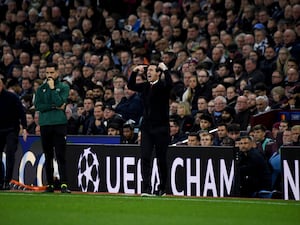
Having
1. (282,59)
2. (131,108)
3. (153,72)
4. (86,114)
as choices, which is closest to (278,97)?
(282,59)

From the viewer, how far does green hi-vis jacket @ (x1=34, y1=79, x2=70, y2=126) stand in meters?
15.9

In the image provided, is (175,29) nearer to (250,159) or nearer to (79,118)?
(79,118)

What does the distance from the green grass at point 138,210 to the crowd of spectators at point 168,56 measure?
12.0 feet

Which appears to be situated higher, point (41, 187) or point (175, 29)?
point (175, 29)

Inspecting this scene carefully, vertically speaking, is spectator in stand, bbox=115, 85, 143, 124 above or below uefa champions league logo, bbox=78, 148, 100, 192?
above

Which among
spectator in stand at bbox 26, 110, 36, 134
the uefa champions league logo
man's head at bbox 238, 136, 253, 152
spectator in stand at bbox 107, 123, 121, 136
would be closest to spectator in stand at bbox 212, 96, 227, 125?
spectator in stand at bbox 107, 123, 121, 136

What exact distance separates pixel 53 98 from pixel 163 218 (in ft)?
15.2

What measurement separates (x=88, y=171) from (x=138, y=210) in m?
5.22

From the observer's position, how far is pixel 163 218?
38.8ft

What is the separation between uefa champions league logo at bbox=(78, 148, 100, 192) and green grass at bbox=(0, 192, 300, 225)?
2.49 metres

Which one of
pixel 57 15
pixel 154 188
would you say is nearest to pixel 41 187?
pixel 154 188

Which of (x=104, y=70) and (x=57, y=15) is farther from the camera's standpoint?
(x=57, y=15)

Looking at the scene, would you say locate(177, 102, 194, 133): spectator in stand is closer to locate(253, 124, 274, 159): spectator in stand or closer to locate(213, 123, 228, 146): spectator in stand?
locate(213, 123, 228, 146): spectator in stand

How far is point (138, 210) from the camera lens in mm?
12766
